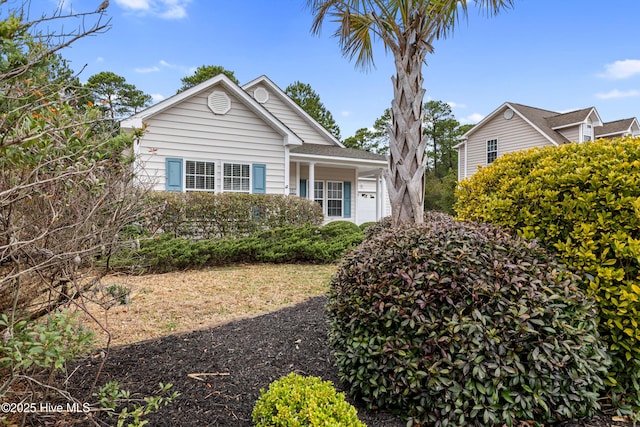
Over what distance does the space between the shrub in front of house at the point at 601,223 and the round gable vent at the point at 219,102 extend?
30.4 feet

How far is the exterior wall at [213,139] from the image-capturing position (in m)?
9.91

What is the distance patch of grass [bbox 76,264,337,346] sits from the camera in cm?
394

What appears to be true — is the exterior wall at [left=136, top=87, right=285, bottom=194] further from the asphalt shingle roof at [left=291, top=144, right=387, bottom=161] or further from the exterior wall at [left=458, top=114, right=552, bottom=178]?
the exterior wall at [left=458, top=114, right=552, bottom=178]

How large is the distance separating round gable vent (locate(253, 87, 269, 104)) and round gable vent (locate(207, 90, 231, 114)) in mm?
4057

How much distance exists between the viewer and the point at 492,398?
1.99 m

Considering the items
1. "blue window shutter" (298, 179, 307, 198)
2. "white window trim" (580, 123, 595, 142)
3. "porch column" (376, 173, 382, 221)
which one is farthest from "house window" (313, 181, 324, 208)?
"white window trim" (580, 123, 595, 142)

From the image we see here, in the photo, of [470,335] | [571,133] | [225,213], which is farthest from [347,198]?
[470,335]

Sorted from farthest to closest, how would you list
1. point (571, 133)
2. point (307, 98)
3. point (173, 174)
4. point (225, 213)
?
1. point (307, 98)
2. point (571, 133)
3. point (173, 174)
4. point (225, 213)

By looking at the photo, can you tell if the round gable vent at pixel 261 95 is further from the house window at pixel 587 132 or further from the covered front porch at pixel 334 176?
the house window at pixel 587 132

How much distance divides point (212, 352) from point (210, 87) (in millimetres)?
9109

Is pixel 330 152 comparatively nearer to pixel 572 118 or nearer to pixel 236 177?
pixel 236 177

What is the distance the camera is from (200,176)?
10.4 meters

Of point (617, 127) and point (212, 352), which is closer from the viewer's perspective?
point (212, 352)

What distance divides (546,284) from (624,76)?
25857mm
